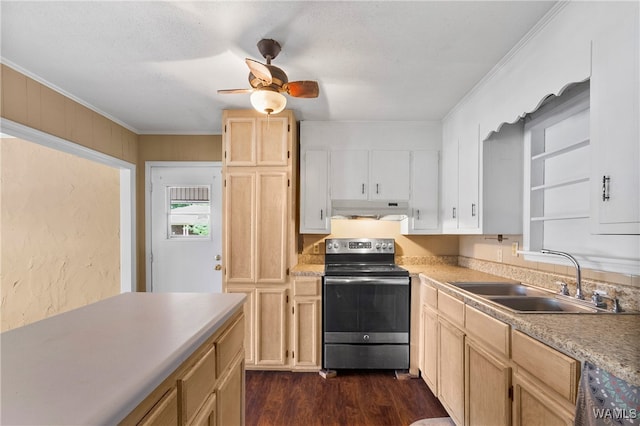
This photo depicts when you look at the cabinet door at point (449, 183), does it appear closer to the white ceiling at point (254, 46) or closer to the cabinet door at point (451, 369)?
the white ceiling at point (254, 46)

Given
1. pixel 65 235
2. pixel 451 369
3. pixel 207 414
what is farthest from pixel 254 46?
pixel 65 235

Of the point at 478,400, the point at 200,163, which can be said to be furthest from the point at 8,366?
the point at 200,163

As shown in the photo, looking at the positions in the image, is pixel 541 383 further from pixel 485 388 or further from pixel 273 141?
pixel 273 141

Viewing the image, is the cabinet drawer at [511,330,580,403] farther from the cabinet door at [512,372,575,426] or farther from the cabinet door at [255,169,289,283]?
the cabinet door at [255,169,289,283]

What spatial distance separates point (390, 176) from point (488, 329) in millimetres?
1802

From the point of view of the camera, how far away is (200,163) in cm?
342

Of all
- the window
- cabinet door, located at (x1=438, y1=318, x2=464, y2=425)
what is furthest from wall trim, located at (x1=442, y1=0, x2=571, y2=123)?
the window

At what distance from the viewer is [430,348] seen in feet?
7.89

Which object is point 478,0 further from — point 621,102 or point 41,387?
point 41,387

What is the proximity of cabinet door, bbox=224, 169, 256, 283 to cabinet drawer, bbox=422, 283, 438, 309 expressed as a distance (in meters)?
1.58

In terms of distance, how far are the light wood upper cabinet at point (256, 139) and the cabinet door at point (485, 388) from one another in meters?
2.09

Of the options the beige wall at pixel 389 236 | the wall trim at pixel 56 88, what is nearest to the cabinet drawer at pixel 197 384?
the beige wall at pixel 389 236

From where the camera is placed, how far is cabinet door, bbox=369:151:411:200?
10.0ft

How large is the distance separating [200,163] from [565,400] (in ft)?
11.4
